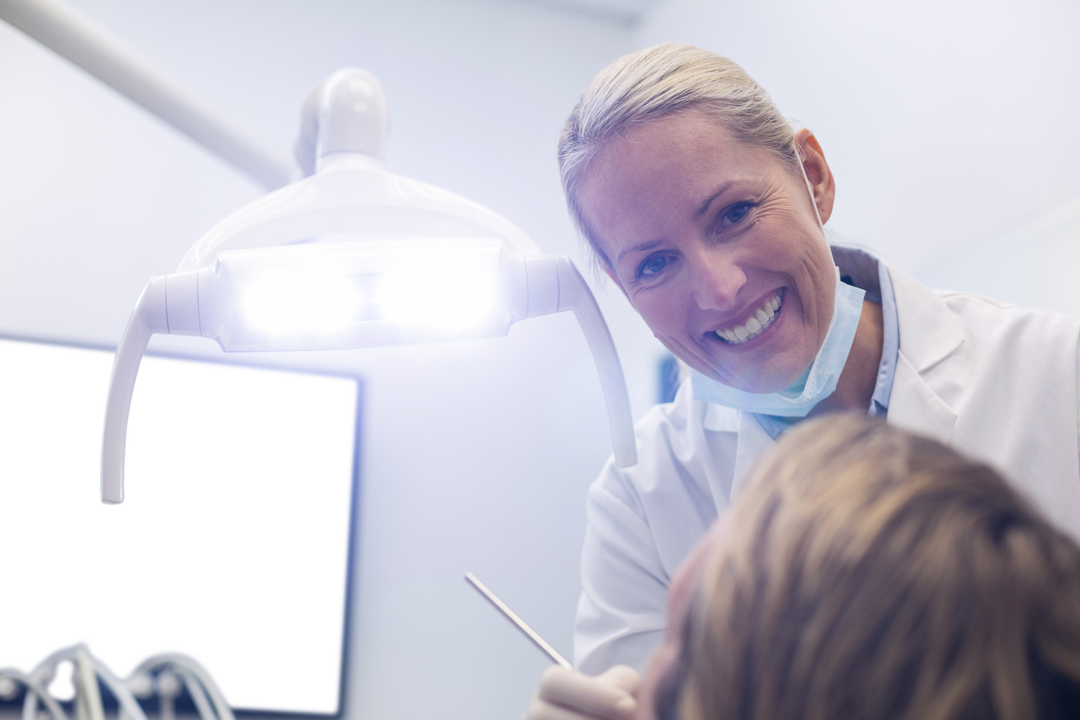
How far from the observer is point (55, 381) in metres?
1.54

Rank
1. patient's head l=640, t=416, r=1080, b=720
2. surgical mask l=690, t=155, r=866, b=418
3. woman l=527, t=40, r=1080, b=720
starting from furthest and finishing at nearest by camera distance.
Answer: surgical mask l=690, t=155, r=866, b=418
woman l=527, t=40, r=1080, b=720
patient's head l=640, t=416, r=1080, b=720

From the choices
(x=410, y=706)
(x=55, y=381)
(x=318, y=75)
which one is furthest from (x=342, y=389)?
(x=318, y=75)

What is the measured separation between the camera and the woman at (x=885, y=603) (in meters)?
0.37

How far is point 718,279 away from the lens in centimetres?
82

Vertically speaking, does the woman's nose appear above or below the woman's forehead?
below

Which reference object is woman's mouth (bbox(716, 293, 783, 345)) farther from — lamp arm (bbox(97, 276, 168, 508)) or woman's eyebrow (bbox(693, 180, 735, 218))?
lamp arm (bbox(97, 276, 168, 508))

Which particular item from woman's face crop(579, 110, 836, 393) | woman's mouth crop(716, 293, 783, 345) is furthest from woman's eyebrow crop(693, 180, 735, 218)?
woman's mouth crop(716, 293, 783, 345)

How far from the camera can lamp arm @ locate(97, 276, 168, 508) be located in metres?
0.64

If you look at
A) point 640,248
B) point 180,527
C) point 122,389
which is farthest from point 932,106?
point 180,527

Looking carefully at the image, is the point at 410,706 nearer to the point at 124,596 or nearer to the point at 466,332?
the point at 124,596

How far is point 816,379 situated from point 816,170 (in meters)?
0.25

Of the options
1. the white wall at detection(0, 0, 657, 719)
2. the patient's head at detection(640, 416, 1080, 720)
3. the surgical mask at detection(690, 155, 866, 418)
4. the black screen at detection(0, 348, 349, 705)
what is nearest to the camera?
the patient's head at detection(640, 416, 1080, 720)

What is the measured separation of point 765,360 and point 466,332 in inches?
14.7

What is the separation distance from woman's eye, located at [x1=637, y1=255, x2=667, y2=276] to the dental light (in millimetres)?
176
